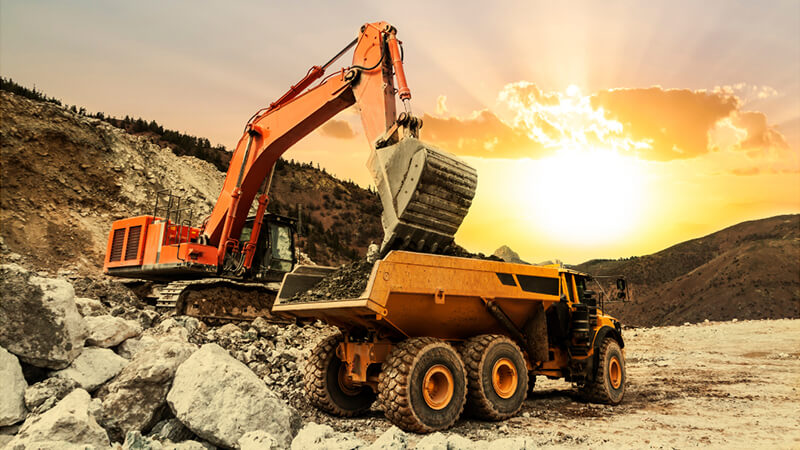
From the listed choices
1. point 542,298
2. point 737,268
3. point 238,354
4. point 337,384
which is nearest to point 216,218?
point 238,354

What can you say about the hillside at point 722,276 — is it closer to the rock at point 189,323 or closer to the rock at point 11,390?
the rock at point 189,323

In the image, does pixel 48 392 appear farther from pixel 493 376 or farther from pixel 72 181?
pixel 72 181

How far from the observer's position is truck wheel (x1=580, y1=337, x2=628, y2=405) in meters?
7.89

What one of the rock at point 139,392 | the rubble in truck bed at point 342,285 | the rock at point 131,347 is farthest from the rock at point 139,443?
the rubble in truck bed at point 342,285

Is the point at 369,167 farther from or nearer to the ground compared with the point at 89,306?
farther from the ground

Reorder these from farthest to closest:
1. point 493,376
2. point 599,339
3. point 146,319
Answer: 1. point 146,319
2. point 599,339
3. point 493,376

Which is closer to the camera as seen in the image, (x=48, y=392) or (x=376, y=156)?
(x=48, y=392)

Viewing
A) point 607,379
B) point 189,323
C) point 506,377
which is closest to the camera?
point 506,377

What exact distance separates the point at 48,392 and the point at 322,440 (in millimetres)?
2480

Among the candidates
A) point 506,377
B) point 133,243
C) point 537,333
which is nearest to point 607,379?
point 537,333

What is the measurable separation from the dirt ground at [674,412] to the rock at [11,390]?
308 centimetres

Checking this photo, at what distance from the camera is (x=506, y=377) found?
6473 mm

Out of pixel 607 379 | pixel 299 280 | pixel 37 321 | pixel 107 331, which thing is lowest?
pixel 607 379

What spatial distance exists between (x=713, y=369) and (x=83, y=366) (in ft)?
40.0
